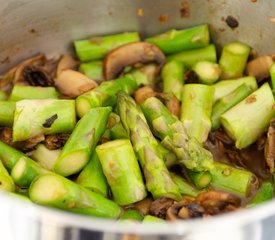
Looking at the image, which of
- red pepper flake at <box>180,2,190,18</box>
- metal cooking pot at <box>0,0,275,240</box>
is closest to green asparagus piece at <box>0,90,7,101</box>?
metal cooking pot at <box>0,0,275,240</box>

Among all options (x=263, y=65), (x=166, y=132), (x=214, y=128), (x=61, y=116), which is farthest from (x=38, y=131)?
(x=263, y=65)

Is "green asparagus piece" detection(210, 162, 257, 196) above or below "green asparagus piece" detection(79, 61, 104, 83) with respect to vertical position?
below

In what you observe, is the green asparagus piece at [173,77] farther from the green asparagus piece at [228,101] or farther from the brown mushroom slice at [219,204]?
the brown mushroom slice at [219,204]

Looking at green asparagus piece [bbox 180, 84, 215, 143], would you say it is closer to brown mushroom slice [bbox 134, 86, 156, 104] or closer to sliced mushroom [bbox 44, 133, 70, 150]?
brown mushroom slice [bbox 134, 86, 156, 104]

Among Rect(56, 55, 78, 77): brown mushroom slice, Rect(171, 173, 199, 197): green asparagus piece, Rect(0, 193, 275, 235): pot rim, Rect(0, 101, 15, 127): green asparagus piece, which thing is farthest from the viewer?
Rect(56, 55, 78, 77): brown mushroom slice

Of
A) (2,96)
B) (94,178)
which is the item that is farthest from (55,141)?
(2,96)

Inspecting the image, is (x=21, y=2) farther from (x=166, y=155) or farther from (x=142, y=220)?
(x=142, y=220)

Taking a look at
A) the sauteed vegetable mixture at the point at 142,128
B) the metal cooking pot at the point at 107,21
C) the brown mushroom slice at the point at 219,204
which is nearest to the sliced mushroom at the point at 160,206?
the sauteed vegetable mixture at the point at 142,128

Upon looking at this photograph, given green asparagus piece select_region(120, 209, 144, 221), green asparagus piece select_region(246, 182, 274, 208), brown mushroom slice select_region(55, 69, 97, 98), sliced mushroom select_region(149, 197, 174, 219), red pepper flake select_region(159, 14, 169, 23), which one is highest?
red pepper flake select_region(159, 14, 169, 23)
